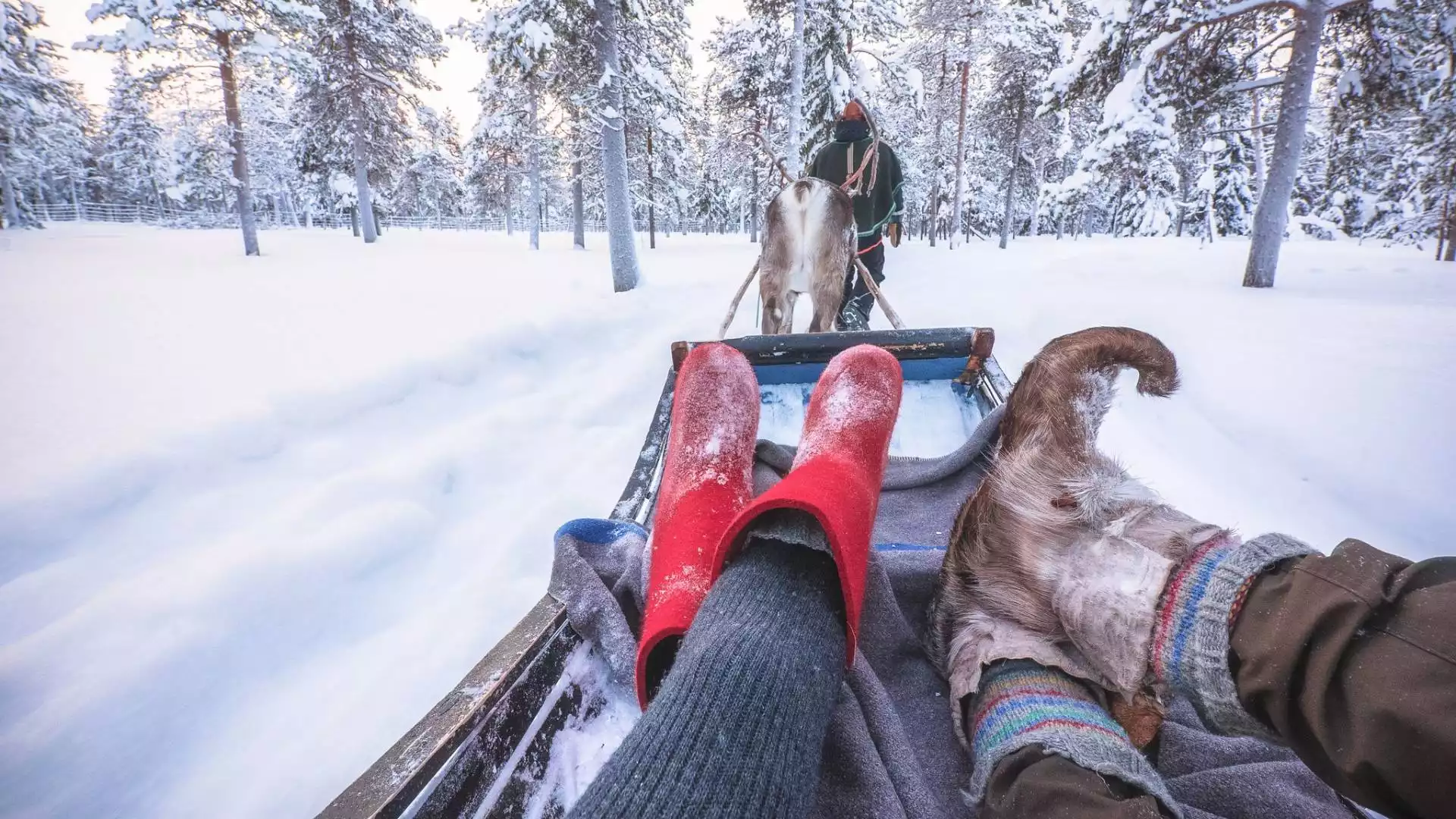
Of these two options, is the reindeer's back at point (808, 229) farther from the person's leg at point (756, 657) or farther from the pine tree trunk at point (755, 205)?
the pine tree trunk at point (755, 205)

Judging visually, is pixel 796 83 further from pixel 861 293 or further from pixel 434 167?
pixel 434 167

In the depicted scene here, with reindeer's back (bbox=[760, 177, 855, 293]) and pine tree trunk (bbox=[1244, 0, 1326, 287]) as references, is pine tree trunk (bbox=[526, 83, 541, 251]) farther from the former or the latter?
pine tree trunk (bbox=[1244, 0, 1326, 287])

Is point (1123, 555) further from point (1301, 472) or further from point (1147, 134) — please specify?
point (1147, 134)

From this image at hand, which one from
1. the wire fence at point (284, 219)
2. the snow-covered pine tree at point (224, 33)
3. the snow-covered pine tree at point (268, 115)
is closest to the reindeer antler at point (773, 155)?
the snow-covered pine tree at point (224, 33)

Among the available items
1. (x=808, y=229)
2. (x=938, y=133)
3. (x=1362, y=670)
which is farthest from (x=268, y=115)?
(x=938, y=133)

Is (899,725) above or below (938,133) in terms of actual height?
below

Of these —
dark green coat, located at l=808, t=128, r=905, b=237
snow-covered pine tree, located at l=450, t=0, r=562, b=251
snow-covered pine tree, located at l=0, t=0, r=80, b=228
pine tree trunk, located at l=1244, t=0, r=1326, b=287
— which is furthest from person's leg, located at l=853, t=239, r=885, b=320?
snow-covered pine tree, located at l=0, t=0, r=80, b=228

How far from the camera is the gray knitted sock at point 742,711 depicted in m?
0.75

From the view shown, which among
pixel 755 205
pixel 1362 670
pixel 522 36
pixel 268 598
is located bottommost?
pixel 268 598

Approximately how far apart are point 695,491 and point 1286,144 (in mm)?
10098

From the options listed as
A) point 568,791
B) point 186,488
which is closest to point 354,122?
point 186,488

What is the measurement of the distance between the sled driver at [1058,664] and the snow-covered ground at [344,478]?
53.0 inches

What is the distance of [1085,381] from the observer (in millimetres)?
1424

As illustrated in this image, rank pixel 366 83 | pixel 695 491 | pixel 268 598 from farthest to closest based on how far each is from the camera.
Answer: pixel 366 83
pixel 268 598
pixel 695 491
